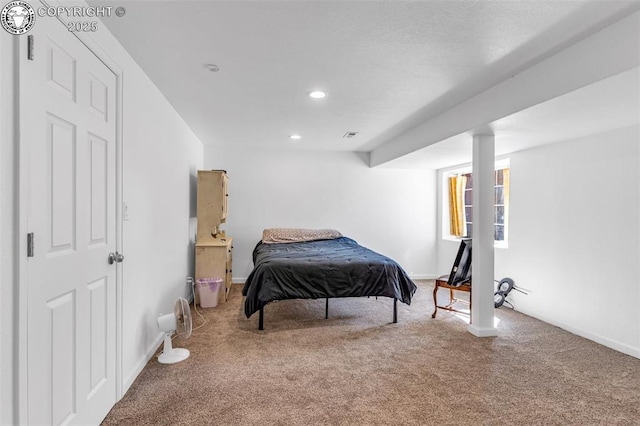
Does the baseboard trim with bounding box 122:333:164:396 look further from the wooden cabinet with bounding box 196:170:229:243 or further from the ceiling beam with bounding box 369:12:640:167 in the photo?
the ceiling beam with bounding box 369:12:640:167

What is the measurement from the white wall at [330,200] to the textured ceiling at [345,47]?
223 cm

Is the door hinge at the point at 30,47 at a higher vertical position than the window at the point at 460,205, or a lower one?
higher

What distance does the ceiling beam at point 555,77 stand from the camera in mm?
1844

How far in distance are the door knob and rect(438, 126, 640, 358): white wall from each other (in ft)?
13.3

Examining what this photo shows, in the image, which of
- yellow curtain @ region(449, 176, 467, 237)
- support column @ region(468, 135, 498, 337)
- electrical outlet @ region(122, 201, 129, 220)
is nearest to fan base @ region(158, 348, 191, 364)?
electrical outlet @ region(122, 201, 129, 220)

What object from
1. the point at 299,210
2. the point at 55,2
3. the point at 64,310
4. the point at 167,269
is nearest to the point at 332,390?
the point at 64,310

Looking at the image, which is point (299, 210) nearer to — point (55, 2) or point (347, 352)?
point (347, 352)

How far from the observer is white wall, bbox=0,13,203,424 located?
3.93 ft

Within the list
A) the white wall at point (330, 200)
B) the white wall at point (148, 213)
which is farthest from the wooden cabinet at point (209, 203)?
the white wall at point (330, 200)

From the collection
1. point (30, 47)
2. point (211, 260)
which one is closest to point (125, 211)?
point (30, 47)

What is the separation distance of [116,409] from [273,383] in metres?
0.94

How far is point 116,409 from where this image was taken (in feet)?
6.61

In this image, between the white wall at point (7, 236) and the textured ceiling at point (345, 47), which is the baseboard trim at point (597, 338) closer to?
the textured ceiling at point (345, 47)

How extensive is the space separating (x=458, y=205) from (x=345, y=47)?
13.9 ft
